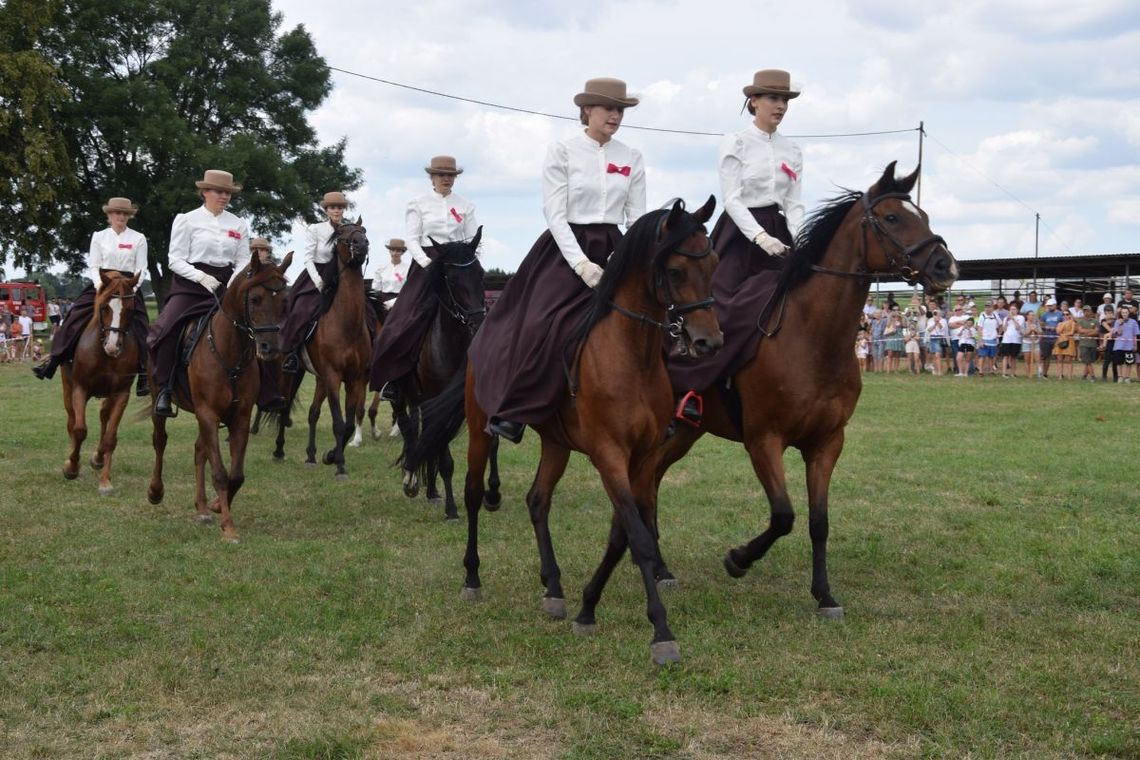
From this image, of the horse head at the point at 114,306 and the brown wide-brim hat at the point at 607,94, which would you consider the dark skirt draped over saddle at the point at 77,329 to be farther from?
the brown wide-brim hat at the point at 607,94

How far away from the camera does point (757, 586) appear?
8000 mm

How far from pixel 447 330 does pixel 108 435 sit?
13.2ft

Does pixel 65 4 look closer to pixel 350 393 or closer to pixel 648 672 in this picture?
pixel 350 393

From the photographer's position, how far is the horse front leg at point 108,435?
1195 cm

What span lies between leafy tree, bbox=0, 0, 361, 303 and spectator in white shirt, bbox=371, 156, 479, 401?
3101cm

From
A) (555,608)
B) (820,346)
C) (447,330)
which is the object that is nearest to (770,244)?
(820,346)

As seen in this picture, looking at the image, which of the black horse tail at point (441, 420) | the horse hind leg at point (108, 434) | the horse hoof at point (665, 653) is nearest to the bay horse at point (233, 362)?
the black horse tail at point (441, 420)

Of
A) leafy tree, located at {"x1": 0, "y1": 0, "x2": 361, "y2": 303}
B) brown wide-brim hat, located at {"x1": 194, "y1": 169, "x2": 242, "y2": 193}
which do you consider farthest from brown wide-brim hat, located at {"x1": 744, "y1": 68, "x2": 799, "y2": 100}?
leafy tree, located at {"x1": 0, "y1": 0, "x2": 361, "y2": 303}

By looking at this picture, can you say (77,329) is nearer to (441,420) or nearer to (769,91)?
(441,420)

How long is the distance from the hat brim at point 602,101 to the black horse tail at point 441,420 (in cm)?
212

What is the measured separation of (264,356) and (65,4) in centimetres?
4028

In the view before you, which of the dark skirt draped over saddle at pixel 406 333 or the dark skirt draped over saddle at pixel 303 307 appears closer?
the dark skirt draped over saddle at pixel 406 333

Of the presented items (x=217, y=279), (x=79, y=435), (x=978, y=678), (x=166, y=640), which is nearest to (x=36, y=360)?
(x=79, y=435)

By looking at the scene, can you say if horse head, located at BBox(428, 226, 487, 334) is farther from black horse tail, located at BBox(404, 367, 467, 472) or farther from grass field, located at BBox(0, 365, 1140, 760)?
black horse tail, located at BBox(404, 367, 467, 472)
